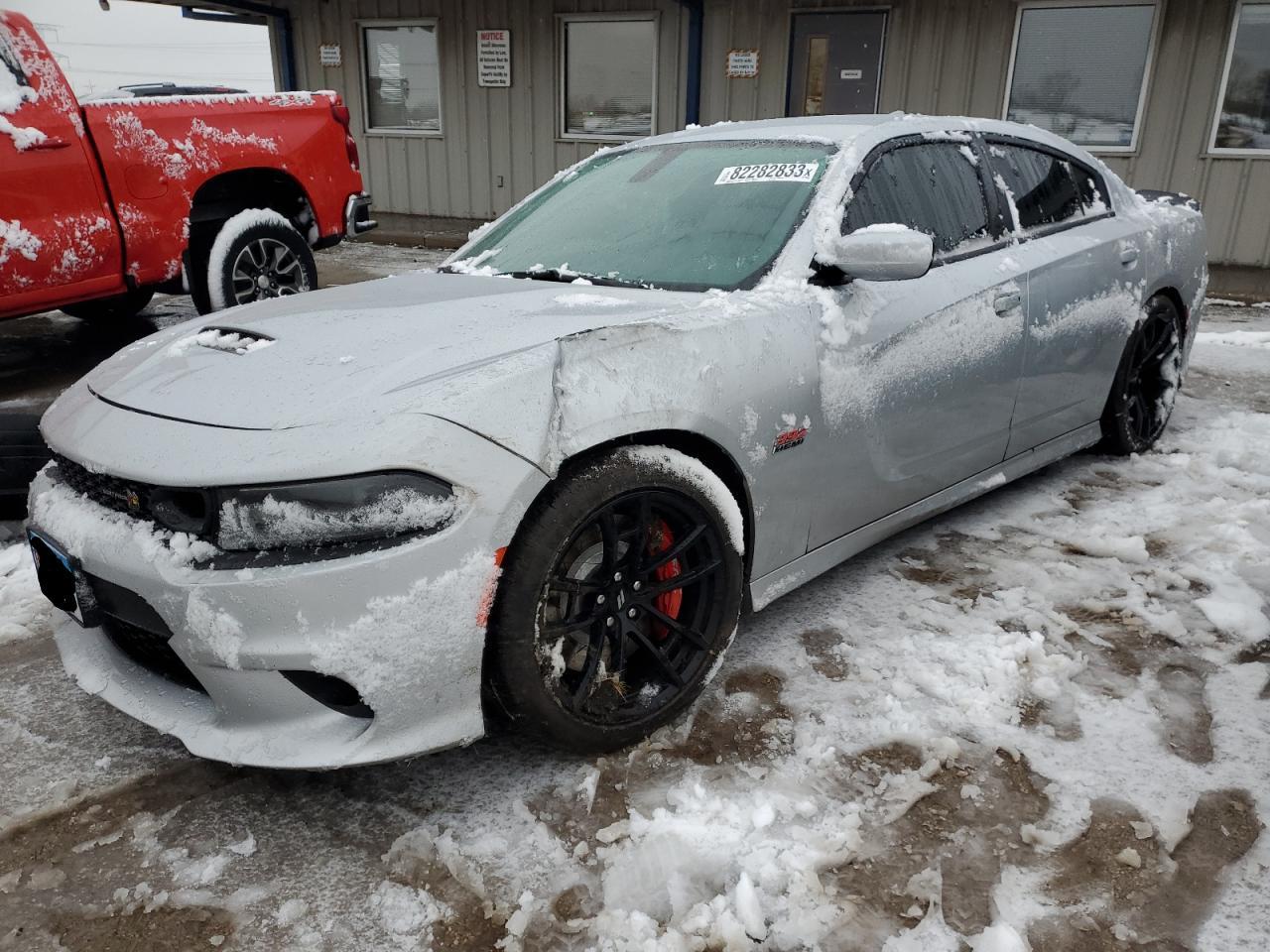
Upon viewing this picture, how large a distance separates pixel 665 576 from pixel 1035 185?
2.44 meters

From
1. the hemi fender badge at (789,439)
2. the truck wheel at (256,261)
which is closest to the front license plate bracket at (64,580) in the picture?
the hemi fender badge at (789,439)

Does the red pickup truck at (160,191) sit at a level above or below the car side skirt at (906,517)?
above

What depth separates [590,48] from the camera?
10.7 metres

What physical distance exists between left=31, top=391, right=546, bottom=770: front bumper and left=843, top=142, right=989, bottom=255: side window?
5.09ft

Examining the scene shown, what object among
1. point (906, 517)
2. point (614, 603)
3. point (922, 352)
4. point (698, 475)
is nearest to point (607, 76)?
point (922, 352)

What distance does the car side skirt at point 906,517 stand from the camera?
260cm

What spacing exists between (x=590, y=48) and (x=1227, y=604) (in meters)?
9.67

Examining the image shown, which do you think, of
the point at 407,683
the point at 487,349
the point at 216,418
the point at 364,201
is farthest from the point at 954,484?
the point at 364,201

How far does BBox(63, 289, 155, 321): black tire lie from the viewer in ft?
21.7

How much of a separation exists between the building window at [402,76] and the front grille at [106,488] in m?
10.5

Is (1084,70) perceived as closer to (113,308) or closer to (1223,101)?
(1223,101)

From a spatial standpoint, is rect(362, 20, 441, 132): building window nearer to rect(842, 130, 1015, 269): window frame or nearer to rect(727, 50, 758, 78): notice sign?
rect(727, 50, 758, 78): notice sign

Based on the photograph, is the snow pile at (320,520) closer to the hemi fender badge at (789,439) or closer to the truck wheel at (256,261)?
the hemi fender badge at (789,439)

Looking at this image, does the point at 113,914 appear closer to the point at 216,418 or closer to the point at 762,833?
the point at 216,418
